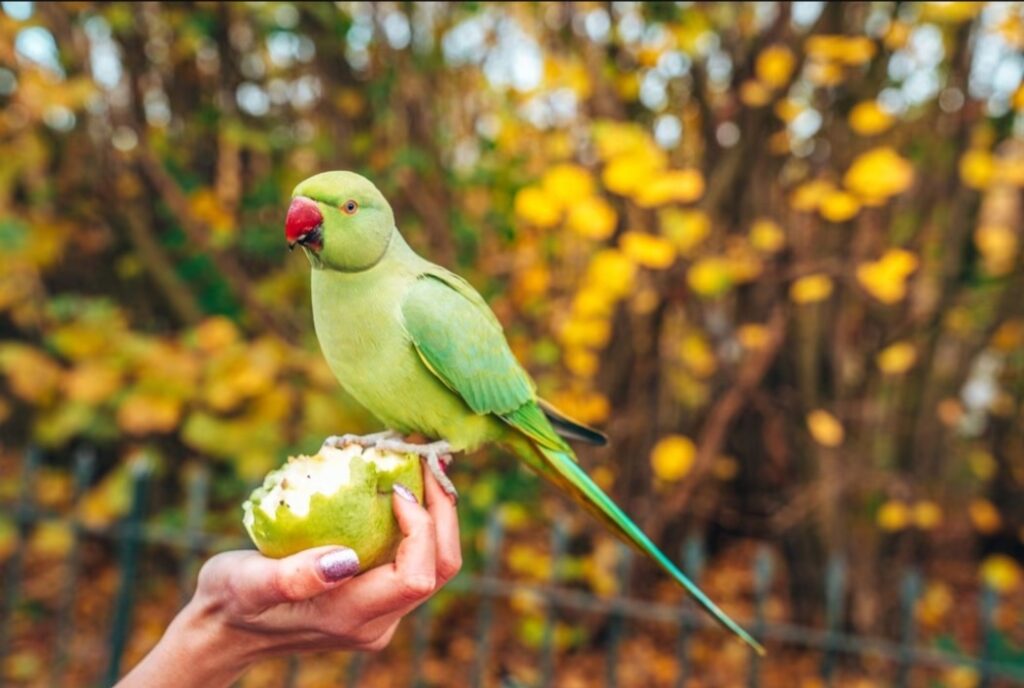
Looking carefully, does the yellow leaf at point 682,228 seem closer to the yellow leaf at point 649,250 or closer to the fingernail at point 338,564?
the yellow leaf at point 649,250

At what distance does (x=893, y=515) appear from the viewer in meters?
3.83

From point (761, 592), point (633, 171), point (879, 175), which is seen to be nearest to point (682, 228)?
point (633, 171)

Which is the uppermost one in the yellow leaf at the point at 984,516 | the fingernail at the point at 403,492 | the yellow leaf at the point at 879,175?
the yellow leaf at the point at 879,175

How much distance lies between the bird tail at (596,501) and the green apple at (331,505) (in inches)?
9.8

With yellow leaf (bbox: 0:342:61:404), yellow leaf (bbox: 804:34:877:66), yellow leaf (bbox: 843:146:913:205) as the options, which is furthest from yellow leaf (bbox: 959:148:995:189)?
yellow leaf (bbox: 0:342:61:404)

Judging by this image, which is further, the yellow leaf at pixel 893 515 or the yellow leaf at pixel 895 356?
the yellow leaf at pixel 893 515

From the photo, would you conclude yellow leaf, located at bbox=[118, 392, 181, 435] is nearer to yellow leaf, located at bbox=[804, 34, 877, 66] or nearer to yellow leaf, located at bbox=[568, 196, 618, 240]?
yellow leaf, located at bbox=[568, 196, 618, 240]

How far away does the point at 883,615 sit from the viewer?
13.7 ft

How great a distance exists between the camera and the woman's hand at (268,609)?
4.07ft

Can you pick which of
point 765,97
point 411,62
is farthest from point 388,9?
point 765,97

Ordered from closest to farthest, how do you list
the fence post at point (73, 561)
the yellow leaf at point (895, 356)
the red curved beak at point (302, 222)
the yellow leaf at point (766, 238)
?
the red curved beak at point (302, 222)
the fence post at point (73, 561)
the yellow leaf at point (766, 238)
the yellow leaf at point (895, 356)

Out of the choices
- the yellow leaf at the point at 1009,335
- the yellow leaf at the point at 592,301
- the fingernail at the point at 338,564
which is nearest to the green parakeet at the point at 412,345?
the fingernail at the point at 338,564

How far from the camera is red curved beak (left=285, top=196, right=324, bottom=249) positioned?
3.67 feet

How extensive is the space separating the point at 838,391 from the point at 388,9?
8.22 feet
